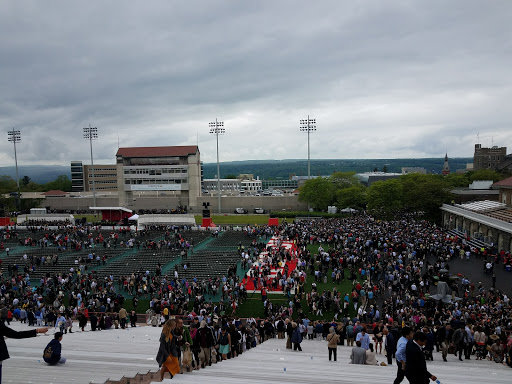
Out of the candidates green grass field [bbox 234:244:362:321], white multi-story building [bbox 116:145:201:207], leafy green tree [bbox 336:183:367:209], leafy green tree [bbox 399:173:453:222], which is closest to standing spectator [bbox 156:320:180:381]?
green grass field [bbox 234:244:362:321]

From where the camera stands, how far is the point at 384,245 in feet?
93.5

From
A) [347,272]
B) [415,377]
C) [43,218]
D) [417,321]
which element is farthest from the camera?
[43,218]

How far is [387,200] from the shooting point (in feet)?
154

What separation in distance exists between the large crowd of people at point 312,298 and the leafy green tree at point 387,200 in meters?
10.0

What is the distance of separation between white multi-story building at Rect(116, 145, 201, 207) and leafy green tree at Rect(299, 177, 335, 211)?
68.2 ft

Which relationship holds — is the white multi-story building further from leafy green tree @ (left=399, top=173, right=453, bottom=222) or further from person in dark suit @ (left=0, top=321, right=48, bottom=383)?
person in dark suit @ (left=0, top=321, right=48, bottom=383)

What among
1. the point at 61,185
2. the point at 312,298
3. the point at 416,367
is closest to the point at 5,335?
the point at 416,367

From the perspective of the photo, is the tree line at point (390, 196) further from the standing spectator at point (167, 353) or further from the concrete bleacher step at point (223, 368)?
the standing spectator at point (167, 353)

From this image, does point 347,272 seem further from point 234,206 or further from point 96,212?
point 96,212

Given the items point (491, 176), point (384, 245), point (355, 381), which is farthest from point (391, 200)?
point (355, 381)

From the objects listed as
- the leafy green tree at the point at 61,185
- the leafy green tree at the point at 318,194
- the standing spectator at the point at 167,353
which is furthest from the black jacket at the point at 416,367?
the leafy green tree at the point at 61,185

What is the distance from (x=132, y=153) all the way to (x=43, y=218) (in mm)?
22683

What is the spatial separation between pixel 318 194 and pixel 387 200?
547 inches

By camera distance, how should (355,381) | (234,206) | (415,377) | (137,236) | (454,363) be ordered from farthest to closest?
(234,206)
(137,236)
(454,363)
(355,381)
(415,377)
